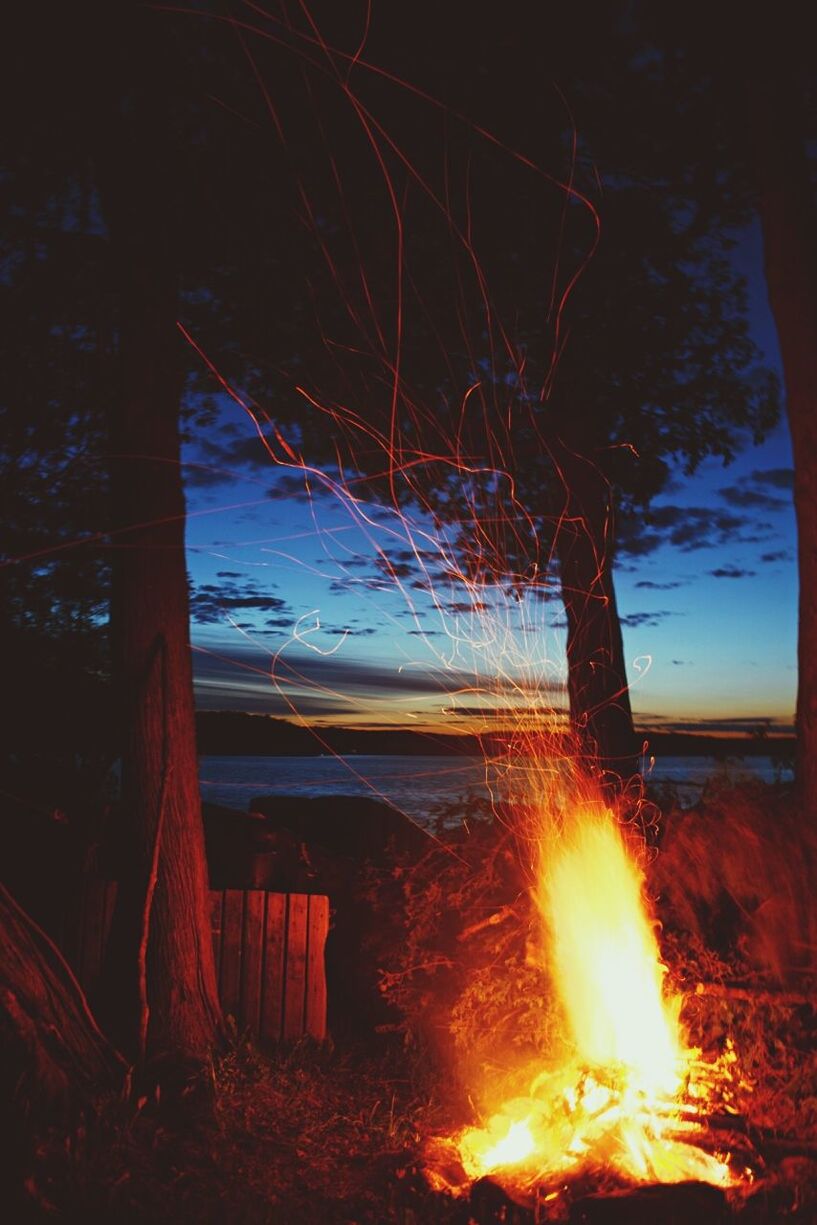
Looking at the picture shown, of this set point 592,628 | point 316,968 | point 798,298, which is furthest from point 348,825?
point 798,298

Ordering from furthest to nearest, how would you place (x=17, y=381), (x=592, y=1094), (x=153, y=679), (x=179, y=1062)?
(x=17, y=381)
(x=153, y=679)
(x=179, y=1062)
(x=592, y=1094)

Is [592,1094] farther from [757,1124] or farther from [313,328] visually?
[313,328]

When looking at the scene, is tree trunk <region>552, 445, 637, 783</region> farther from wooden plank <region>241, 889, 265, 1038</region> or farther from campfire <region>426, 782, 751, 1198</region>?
wooden plank <region>241, 889, 265, 1038</region>

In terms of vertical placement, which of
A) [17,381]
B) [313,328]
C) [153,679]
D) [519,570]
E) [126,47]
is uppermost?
[126,47]

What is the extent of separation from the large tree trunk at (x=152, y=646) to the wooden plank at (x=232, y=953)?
54cm

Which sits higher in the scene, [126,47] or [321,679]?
[126,47]

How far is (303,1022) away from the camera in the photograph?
6.95 meters

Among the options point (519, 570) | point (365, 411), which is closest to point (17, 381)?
point (365, 411)

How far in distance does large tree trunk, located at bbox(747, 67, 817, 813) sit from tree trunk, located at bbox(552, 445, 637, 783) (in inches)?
143

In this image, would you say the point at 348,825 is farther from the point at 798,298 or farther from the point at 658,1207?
the point at 798,298

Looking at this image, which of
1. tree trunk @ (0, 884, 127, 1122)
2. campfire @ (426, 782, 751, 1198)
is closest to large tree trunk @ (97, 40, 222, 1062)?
tree trunk @ (0, 884, 127, 1122)

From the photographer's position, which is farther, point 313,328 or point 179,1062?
point 313,328

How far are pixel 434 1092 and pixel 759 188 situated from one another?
263 inches

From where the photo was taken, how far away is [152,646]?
21.0 ft
